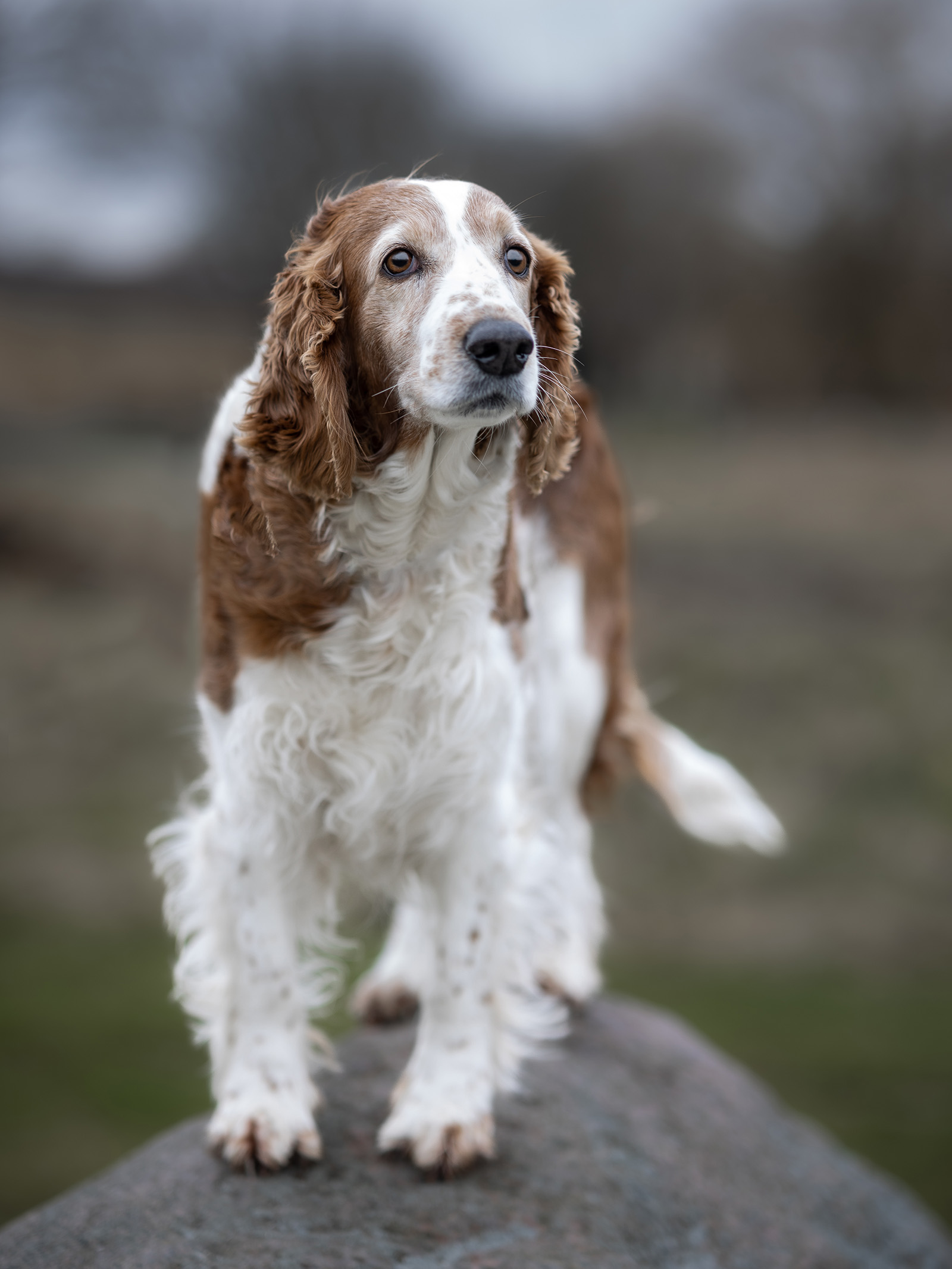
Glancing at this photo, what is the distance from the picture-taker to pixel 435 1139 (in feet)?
9.05

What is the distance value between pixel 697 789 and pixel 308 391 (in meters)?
2.37

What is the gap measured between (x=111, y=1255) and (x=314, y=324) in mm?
2080

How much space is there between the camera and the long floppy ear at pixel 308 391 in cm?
226

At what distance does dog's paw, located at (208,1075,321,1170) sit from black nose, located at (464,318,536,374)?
1748 millimetres

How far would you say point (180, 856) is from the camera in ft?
9.88

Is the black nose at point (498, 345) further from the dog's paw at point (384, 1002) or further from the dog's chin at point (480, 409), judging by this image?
the dog's paw at point (384, 1002)

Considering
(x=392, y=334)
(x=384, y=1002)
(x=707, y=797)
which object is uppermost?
(x=392, y=334)

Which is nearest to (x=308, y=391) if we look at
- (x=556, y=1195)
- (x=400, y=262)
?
(x=400, y=262)

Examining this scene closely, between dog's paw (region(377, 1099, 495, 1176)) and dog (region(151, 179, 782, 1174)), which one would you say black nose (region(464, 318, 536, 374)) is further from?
dog's paw (region(377, 1099, 495, 1176))

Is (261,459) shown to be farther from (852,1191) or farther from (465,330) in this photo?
(852,1191)

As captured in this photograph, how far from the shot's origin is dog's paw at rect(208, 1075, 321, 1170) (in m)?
2.74

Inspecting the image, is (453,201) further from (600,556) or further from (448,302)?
(600,556)

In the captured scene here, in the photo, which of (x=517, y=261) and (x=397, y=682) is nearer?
(x=517, y=261)

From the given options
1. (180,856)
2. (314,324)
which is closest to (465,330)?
(314,324)
